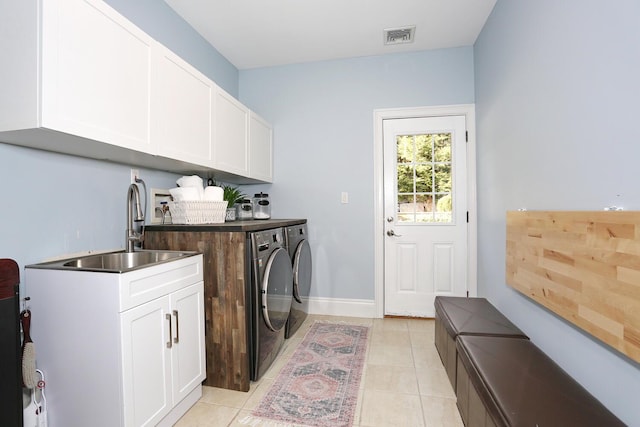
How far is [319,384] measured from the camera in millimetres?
1871

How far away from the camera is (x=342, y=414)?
5.28ft

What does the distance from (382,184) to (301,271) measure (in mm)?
1177

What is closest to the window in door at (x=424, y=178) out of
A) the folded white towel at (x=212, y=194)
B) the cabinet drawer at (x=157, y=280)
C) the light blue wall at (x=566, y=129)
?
the light blue wall at (x=566, y=129)

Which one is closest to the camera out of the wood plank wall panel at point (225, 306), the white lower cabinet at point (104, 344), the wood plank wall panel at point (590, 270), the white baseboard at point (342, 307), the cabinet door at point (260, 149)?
the wood plank wall panel at point (590, 270)

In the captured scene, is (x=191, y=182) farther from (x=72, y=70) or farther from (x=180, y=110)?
(x=72, y=70)

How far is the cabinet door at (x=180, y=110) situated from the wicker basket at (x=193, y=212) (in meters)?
0.29

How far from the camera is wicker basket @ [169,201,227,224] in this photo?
6.60 feet

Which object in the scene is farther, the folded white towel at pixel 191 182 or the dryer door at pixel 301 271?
the dryer door at pixel 301 271

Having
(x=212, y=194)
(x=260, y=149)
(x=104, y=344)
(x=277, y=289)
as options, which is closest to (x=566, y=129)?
(x=277, y=289)

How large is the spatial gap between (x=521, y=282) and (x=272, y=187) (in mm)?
2349

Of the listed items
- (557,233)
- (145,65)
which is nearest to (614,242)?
(557,233)

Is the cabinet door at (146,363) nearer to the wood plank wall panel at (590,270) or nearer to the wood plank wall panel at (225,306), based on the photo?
the wood plank wall panel at (225,306)

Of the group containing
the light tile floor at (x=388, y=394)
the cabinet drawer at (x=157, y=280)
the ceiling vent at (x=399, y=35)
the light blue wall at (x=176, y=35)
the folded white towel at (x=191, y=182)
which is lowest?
the light tile floor at (x=388, y=394)

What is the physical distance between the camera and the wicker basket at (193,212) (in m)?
2.01
